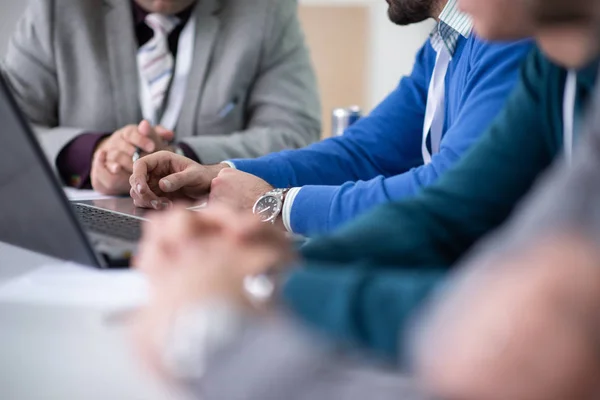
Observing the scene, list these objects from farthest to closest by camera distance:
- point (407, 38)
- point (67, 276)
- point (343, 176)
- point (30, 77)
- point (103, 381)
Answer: point (407, 38), point (30, 77), point (343, 176), point (67, 276), point (103, 381)

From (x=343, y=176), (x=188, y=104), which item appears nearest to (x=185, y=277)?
(x=343, y=176)

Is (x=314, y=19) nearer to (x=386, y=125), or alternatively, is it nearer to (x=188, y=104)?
(x=188, y=104)

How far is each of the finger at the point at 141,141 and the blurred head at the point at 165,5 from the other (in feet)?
1.49

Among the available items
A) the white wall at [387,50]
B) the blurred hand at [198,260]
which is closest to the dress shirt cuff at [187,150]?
the blurred hand at [198,260]

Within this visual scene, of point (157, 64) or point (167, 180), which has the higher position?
point (167, 180)

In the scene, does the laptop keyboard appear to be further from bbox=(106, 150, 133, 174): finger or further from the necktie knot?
the necktie knot

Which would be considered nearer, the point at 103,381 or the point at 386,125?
the point at 103,381

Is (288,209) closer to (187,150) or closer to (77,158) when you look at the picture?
(187,150)

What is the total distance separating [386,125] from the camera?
4.50ft

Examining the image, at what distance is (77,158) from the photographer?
1.56 meters

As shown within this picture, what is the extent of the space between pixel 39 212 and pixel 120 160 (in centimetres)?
70

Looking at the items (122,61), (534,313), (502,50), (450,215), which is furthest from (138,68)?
(534,313)

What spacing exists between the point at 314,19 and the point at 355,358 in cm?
313

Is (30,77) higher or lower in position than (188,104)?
higher
